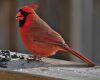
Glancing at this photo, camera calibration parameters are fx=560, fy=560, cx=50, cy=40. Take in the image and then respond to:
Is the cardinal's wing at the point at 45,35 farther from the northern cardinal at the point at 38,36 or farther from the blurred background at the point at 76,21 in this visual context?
the blurred background at the point at 76,21

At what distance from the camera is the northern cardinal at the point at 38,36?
9.13ft

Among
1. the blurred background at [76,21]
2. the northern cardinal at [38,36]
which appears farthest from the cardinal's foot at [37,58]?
the blurred background at [76,21]

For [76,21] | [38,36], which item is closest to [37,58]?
[38,36]

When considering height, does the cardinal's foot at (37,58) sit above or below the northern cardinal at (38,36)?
below

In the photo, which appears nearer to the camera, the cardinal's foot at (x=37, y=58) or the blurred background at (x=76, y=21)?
the cardinal's foot at (x=37, y=58)

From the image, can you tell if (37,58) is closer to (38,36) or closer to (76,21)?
(38,36)

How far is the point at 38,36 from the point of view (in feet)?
9.23

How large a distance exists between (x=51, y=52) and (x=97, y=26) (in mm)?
1069

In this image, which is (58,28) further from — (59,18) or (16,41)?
(16,41)

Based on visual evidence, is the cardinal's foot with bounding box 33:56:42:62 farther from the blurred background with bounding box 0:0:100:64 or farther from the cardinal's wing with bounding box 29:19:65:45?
the blurred background with bounding box 0:0:100:64

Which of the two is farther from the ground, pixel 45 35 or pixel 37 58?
pixel 45 35

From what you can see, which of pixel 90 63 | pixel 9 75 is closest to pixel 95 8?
pixel 90 63

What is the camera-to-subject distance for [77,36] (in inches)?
144

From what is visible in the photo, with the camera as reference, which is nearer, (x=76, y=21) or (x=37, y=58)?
(x=37, y=58)
